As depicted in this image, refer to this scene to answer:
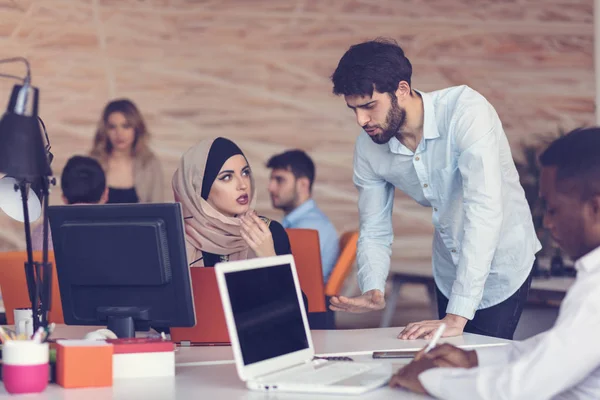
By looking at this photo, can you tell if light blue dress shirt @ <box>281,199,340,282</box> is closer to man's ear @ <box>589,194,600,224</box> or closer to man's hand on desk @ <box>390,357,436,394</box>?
man's hand on desk @ <box>390,357,436,394</box>

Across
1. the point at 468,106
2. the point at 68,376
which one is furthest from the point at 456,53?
the point at 68,376

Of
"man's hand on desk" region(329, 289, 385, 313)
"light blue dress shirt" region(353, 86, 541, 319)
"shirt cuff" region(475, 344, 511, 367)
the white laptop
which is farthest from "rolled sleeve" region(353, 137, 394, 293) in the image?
"shirt cuff" region(475, 344, 511, 367)

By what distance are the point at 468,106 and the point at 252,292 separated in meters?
1.06

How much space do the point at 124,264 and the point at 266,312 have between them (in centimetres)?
40

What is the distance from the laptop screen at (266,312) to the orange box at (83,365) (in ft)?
0.93

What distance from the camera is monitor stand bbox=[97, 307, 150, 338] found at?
1.95 metres

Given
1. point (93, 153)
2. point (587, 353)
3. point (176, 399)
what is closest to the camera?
point (587, 353)

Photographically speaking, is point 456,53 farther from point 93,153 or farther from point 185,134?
point 93,153

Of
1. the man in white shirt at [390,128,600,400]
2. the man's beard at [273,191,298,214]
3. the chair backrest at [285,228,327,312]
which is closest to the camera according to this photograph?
the man in white shirt at [390,128,600,400]

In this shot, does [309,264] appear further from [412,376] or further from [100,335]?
[412,376]

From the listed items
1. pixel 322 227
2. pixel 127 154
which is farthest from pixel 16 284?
pixel 127 154

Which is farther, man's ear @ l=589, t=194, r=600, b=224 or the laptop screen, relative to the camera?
the laptop screen

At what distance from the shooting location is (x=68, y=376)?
165cm

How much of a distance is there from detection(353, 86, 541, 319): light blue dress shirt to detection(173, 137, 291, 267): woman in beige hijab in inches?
13.4
